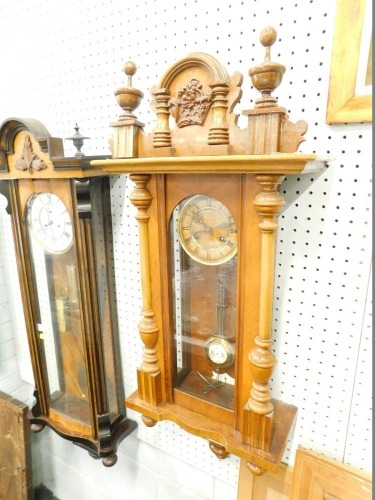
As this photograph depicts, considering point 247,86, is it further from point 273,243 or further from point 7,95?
point 7,95

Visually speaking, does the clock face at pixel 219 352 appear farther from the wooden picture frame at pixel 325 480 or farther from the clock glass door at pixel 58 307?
the clock glass door at pixel 58 307

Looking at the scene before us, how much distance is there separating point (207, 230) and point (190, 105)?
282 mm

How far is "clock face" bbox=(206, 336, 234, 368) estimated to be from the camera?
843 millimetres

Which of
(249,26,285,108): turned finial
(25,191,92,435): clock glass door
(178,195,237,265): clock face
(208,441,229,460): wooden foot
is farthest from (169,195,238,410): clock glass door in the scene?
(25,191,92,435): clock glass door

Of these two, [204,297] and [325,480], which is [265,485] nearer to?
[325,480]

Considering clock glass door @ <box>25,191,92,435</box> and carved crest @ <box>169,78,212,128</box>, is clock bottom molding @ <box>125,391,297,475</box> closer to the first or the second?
clock glass door @ <box>25,191,92,435</box>

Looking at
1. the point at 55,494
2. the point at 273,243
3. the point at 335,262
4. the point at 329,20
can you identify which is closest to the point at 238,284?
the point at 273,243

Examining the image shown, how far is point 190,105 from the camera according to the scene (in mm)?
689

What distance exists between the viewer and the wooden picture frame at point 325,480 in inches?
32.4

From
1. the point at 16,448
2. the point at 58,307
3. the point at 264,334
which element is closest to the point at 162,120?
the point at 264,334

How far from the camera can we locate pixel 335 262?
2.51 ft

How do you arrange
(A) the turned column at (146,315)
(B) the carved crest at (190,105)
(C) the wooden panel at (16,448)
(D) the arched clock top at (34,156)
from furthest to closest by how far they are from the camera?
(C) the wooden panel at (16,448)
(D) the arched clock top at (34,156)
(A) the turned column at (146,315)
(B) the carved crest at (190,105)

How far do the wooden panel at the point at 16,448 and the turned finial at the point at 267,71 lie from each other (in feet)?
5.22

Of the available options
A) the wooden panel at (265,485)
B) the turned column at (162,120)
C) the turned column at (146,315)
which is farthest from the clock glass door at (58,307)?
the wooden panel at (265,485)
